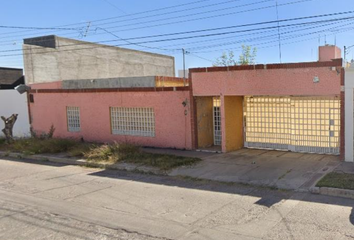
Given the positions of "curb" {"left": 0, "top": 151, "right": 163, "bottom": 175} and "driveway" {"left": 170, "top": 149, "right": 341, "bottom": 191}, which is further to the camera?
"curb" {"left": 0, "top": 151, "right": 163, "bottom": 175}

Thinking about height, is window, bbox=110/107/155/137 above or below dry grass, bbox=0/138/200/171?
above

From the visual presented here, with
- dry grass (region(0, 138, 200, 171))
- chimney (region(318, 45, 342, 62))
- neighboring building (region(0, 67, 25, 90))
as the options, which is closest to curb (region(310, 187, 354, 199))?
dry grass (region(0, 138, 200, 171))

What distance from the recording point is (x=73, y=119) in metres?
17.5

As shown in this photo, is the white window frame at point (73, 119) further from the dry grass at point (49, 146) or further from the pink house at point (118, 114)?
the dry grass at point (49, 146)

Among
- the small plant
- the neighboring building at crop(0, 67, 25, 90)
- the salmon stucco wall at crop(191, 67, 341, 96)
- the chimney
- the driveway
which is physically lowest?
the driveway

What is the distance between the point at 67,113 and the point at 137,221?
1268cm

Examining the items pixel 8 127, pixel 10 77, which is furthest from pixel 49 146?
pixel 10 77

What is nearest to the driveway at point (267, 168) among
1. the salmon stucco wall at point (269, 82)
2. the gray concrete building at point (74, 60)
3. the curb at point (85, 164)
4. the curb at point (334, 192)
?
the curb at point (334, 192)

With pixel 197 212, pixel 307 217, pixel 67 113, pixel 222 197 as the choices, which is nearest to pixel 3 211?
pixel 197 212

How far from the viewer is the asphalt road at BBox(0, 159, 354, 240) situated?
18.5ft

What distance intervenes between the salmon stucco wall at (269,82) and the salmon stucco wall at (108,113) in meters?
1.05

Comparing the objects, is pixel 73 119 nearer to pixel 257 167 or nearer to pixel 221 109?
pixel 221 109

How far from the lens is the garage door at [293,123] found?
1180 centimetres

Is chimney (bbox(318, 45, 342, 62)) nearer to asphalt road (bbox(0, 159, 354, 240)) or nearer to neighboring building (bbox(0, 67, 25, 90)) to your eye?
asphalt road (bbox(0, 159, 354, 240))
